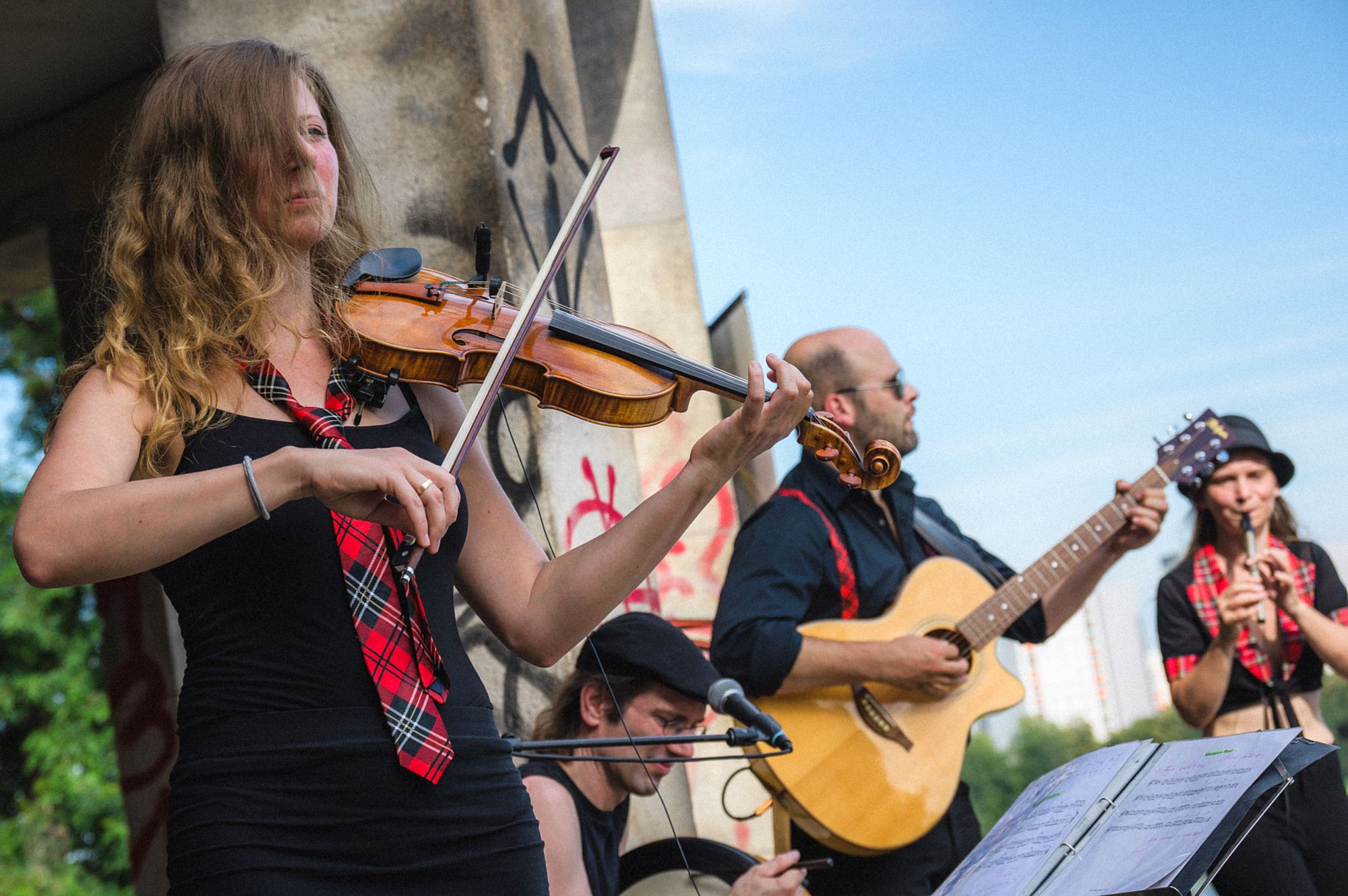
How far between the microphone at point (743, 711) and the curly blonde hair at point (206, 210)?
98 centimetres

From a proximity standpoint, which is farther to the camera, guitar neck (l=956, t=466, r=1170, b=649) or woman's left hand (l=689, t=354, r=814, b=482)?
guitar neck (l=956, t=466, r=1170, b=649)

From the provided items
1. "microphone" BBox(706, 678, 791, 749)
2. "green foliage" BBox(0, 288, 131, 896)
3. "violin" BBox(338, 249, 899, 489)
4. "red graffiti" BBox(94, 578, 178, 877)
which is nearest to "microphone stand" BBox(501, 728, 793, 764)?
"microphone" BBox(706, 678, 791, 749)

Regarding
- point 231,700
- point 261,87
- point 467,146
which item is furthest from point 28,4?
point 231,700

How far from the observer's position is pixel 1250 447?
4.11 meters

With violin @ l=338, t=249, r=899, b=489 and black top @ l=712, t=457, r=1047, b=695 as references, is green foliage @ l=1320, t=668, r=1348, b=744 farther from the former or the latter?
violin @ l=338, t=249, r=899, b=489

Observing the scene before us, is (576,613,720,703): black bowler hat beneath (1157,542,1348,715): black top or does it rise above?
above

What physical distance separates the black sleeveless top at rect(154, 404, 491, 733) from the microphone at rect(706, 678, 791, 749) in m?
0.79

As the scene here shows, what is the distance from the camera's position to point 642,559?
1.69m

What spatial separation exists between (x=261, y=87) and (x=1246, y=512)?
131 inches

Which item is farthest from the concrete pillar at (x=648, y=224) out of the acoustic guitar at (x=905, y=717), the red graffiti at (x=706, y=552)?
the acoustic guitar at (x=905, y=717)

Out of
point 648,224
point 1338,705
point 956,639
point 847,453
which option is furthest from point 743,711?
point 1338,705

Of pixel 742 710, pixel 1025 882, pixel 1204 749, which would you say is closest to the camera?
pixel 1025 882

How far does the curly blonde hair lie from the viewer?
5.44ft

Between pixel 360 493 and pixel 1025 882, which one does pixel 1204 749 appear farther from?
pixel 360 493
